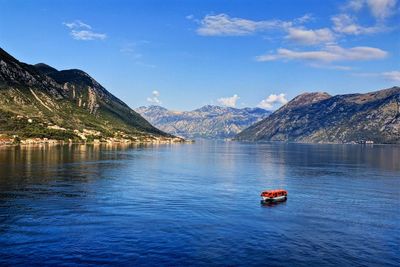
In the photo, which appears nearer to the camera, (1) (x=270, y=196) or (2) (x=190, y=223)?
(2) (x=190, y=223)

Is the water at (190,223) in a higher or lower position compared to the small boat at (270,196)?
lower

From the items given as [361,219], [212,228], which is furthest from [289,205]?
[212,228]

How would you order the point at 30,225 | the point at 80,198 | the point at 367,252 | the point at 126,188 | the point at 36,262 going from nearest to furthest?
the point at 36,262
the point at 367,252
the point at 30,225
the point at 80,198
the point at 126,188

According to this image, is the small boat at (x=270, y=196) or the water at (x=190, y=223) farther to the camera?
the small boat at (x=270, y=196)

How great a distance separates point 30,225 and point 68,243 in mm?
15799

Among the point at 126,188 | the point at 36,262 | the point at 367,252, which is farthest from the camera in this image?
the point at 126,188

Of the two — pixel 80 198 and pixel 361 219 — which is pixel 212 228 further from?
pixel 80 198

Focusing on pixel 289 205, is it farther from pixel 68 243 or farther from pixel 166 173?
pixel 166 173

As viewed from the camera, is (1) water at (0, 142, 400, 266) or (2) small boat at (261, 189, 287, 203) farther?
(2) small boat at (261, 189, 287, 203)

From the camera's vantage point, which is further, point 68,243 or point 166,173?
point 166,173

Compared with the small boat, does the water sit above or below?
below

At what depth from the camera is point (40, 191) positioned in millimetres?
126125

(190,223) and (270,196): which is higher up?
(270,196)

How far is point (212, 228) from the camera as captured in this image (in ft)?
285
